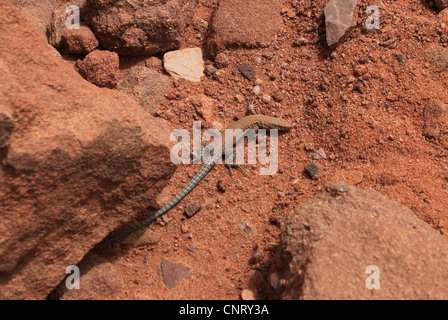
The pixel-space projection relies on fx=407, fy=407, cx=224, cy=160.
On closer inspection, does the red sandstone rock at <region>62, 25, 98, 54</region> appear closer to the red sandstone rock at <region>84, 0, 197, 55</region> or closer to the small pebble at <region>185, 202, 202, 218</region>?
the red sandstone rock at <region>84, 0, 197, 55</region>

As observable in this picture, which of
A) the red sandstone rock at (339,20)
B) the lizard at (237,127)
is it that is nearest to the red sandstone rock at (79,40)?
the lizard at (237,127)

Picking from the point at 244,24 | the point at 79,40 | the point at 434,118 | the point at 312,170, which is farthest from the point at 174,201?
the point at 434,118

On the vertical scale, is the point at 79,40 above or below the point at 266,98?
above

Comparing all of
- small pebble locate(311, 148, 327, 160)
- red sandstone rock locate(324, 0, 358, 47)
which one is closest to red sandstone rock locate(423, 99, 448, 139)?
small pebble locate(311, 148, 327, 160)

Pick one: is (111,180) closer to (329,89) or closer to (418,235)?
(418,235)

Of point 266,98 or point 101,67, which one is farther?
point 266,98

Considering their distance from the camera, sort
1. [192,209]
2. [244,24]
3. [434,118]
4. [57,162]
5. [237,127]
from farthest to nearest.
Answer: [244,24], [237,127], [434,118], [192,209], [57,162]

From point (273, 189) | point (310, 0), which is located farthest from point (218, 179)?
point (310, 0)

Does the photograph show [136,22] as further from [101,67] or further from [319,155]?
[319,155]
